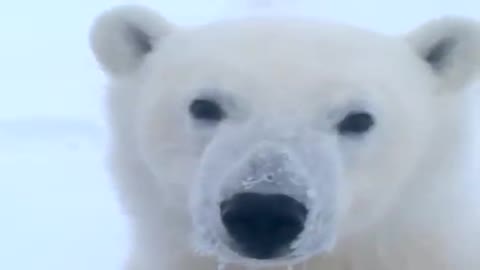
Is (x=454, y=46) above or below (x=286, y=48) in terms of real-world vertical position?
above

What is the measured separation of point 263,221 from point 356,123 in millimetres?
289

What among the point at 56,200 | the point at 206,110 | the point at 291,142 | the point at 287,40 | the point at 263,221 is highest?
the point at 56,200

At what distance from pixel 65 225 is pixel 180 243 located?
120cm

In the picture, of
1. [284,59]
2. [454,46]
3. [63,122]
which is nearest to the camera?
[284,59]

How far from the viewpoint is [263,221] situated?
1950 mm

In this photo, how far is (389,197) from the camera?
2.20 meters

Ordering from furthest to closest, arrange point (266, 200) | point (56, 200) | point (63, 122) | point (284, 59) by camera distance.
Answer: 1. point (63, 122)
2. point (56, 200)
3. point (284, 59)
4. point (266, 200)

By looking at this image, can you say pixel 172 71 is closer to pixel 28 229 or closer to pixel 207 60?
pixel 207 60

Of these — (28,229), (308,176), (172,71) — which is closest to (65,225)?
(28,229)

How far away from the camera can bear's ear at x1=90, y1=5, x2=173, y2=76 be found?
2381mm

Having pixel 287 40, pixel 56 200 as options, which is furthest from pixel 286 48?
pixel 56 200

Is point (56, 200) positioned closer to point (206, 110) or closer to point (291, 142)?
point (206, 110)

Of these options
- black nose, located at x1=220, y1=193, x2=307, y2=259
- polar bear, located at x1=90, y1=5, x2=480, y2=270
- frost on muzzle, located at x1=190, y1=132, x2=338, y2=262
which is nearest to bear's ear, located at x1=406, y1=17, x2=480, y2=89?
polar bear, located at x1=90, y1=5, x2=480, y2=270

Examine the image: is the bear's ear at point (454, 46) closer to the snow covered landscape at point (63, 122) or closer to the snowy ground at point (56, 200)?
the snow covered landscape at point (63, 122)
